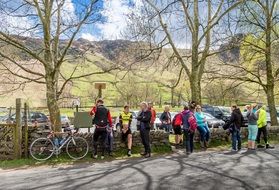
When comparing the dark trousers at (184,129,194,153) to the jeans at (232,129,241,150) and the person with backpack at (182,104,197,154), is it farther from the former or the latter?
the jeans at (232,129,241,150)

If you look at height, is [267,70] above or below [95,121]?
above

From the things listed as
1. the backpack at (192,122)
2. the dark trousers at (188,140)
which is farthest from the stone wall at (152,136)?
the backpack at (192,122)

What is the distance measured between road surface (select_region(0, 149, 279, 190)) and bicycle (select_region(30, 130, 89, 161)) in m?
1.35

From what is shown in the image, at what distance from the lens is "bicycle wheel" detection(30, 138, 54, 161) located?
44.2 ft

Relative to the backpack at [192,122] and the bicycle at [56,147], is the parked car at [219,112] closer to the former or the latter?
the backpack at [192,122]

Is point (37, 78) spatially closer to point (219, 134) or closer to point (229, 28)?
point (219, 134)

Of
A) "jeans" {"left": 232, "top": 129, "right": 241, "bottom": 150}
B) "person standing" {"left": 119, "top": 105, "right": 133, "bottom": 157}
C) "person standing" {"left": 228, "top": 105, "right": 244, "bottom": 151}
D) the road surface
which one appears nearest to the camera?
the road surface

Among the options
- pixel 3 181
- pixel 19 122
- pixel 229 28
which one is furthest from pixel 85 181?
pixel 229 28

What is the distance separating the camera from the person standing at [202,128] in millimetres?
16347

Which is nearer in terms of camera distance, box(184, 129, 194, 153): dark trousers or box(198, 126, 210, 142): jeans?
box(184, 129, 194, 153): dark trousers

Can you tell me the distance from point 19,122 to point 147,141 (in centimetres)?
445

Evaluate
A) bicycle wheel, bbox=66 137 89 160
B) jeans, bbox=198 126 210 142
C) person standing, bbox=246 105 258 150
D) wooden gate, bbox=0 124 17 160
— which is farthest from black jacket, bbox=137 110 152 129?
person standing, bbox=246 105 258 150

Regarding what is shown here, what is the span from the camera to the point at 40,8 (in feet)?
52.0

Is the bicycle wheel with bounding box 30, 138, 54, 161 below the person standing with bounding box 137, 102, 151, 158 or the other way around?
below
